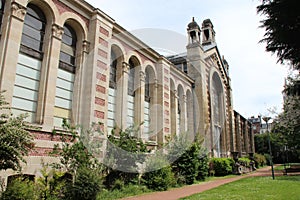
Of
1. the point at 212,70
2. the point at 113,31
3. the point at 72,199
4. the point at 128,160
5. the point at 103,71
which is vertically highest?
the point at 212,70

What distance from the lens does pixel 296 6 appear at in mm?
4090

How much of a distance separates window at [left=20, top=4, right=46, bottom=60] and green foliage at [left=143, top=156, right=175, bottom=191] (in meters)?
7.90

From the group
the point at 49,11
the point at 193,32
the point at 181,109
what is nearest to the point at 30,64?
the point at 49,11

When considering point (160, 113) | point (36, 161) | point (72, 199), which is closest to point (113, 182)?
point (72, 199)

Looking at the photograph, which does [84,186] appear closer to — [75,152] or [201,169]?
[75,152]

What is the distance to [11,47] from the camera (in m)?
9.37

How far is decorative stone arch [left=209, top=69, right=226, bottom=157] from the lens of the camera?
27.5 m

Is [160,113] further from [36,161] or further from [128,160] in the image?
[36,161]

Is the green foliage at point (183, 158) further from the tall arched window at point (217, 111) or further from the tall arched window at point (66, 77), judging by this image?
the tall arched window at point (217, 111)

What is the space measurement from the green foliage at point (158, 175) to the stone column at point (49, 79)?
19.3 ft

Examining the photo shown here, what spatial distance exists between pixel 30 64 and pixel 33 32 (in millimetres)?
1551

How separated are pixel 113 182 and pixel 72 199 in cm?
303

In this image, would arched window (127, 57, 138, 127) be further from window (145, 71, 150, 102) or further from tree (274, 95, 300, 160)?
tree (274, 95, 300, 160)

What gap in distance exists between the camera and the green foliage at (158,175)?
13.2 m
